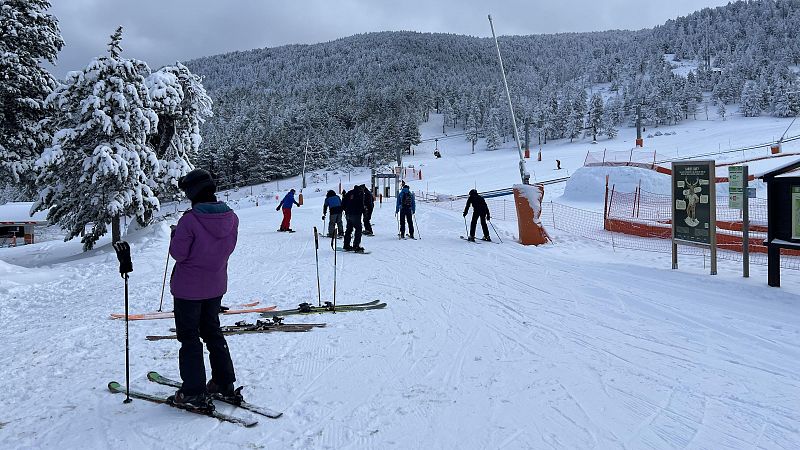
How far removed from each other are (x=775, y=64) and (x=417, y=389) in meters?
150

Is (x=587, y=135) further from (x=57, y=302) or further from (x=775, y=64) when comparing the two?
(x=57, y=302)

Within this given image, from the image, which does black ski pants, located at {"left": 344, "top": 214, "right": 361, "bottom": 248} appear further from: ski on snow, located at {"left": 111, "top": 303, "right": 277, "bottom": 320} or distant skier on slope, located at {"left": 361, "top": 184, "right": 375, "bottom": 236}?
ski on snow, located at {"left": 111, "top": 303, "right": 277, "bottom": 320}

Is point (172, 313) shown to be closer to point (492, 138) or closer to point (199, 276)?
point (199, 276)

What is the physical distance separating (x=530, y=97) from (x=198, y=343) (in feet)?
472

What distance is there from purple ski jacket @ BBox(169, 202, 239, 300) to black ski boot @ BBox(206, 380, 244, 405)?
771 mm

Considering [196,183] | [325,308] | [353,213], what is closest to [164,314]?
[325,308]

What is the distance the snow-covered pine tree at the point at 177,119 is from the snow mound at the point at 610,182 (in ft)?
55.3

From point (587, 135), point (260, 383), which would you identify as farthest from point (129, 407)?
point (587, 135)

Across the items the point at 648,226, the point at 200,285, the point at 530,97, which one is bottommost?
the point at 648,226

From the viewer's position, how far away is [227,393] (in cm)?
420

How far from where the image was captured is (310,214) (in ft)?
90.6

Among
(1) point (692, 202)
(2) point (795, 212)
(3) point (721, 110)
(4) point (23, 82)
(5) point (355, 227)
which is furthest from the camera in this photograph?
(3) point (721, 110)

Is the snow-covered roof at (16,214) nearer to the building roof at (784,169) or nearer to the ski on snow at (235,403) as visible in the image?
the ski on snow at (235,403)

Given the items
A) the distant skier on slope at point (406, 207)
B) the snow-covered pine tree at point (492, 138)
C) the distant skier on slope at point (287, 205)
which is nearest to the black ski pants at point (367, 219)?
the distant skier on slope at point (406, 207)
